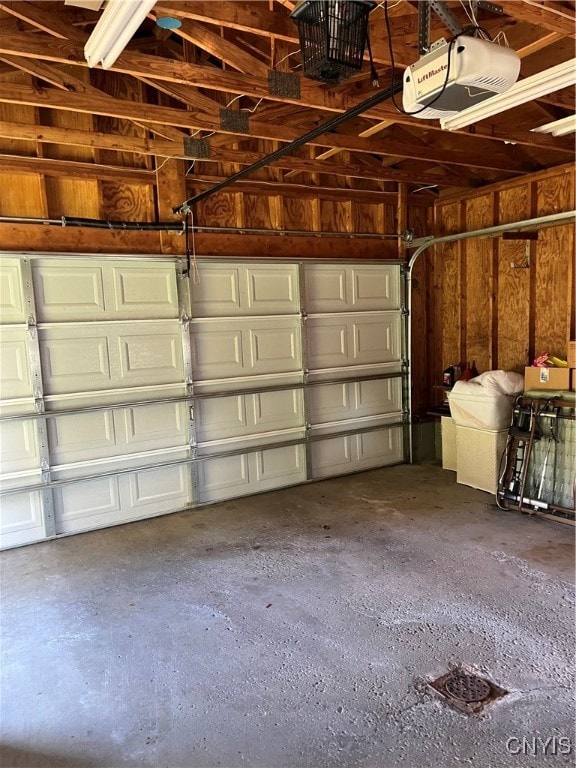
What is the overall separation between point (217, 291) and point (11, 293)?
1663 millimetres

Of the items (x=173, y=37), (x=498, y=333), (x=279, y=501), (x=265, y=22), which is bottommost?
(x=279, y=501)

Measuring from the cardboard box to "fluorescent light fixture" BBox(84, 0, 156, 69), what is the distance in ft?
12.7

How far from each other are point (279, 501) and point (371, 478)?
1.10m

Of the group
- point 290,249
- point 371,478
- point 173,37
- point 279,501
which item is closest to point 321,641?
point 279,501

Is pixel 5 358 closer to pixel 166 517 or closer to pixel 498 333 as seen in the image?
pixel 166 517

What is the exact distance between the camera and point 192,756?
2039mm

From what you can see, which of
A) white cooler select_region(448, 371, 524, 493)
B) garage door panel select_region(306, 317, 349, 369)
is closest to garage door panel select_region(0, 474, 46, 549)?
garage door panel select_region(306, 317, 349, 369)

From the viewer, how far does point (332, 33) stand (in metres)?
1.88

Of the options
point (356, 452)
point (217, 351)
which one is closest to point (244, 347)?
point (217, 351)

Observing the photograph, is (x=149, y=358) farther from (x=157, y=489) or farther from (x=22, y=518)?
(x=22, y=518)

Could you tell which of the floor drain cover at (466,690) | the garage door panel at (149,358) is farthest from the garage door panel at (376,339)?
the floor drain cover at (466,690)

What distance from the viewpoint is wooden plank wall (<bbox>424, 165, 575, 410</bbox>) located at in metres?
4.86

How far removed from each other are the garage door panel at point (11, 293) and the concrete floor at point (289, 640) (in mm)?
1781

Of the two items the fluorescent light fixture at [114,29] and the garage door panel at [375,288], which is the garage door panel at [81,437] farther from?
the garage door panel at [375,288]
